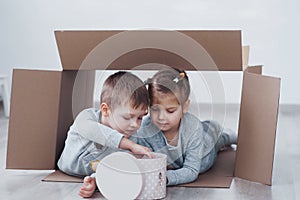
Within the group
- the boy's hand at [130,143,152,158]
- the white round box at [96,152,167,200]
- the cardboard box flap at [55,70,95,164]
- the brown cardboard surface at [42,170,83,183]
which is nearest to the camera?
the white round box at [96,152,167,200]

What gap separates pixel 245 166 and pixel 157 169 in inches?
12.0

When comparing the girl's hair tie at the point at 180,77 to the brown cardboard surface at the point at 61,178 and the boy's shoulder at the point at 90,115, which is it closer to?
the boy's shoulder at the point at 90,115

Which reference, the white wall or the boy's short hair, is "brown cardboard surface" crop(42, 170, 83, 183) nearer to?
the boy's short hair

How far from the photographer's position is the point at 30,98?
1588 mm

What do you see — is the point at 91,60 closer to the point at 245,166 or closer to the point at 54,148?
the point at 54,148

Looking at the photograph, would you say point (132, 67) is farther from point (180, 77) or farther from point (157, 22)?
point (157, 22)

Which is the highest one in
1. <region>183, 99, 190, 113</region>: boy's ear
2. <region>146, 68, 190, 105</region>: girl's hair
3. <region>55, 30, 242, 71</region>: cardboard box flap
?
<region>55, 30, 242, 71</region>: cardboard box flap

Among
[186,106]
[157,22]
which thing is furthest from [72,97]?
[157,22]

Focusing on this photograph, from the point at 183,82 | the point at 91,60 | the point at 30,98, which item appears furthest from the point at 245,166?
the point at 30,98

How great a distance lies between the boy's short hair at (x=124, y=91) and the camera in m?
1.45

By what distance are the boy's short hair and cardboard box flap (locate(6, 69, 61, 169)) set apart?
0.17 metres

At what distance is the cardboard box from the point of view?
4.86 feet

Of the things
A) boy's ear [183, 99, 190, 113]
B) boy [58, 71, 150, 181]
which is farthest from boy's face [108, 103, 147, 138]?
boy's ear [183, 99, 190, 113]

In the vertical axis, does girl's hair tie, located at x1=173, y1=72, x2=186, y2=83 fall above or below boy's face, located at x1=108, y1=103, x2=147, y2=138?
above
